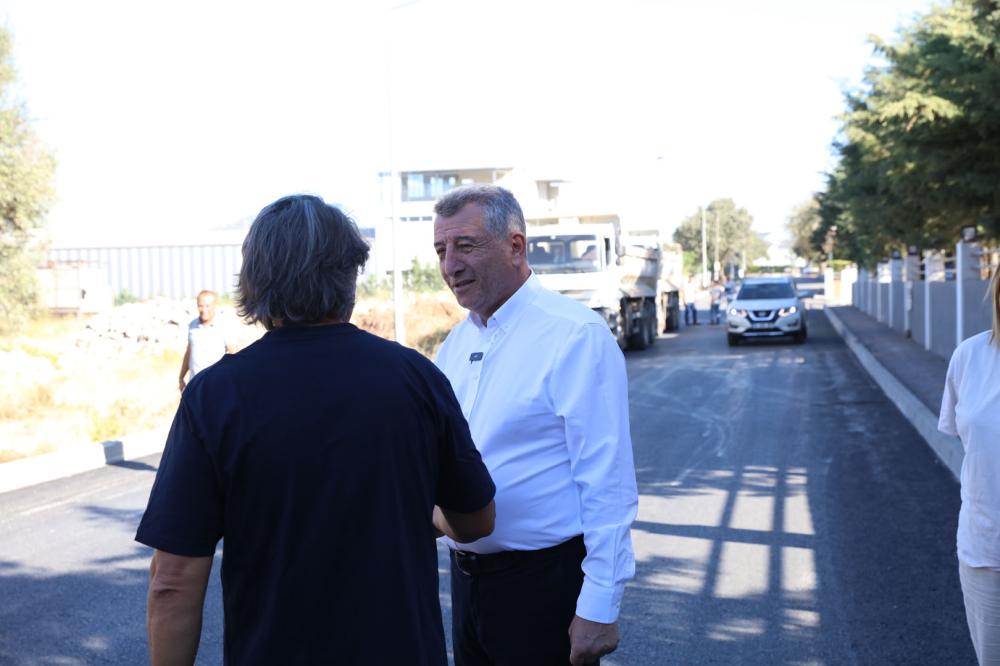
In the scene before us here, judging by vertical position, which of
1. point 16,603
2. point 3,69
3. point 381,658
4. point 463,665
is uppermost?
point 3,69

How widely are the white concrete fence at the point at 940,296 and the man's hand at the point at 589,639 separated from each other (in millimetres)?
8476

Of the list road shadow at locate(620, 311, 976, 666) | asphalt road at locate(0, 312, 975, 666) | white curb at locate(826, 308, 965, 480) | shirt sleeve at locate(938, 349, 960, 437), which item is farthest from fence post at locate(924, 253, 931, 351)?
shirt sleeve at locate(938, 349, 960, 437)

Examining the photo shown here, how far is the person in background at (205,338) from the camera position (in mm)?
10617

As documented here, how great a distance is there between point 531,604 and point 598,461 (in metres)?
0.46

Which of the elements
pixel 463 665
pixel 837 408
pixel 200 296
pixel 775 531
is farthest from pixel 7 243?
pixel 463 665

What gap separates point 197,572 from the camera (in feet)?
7.20

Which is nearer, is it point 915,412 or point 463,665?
point 463,665

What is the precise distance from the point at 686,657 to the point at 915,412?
895 cm

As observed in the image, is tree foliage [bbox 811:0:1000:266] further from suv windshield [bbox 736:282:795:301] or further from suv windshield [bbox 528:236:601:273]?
suv windshield [bbox 736:282:795:301]

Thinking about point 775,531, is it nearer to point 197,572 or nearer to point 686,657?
point 686,657

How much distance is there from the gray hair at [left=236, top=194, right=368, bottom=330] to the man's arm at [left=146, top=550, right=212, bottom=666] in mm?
541

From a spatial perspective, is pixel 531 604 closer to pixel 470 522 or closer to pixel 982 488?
pixel 470 522

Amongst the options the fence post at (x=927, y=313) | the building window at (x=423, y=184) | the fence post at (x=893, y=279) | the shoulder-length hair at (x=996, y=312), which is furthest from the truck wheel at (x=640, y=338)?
the building window at (x=423, y=184)

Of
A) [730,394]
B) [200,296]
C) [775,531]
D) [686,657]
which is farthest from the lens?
[730,394]
